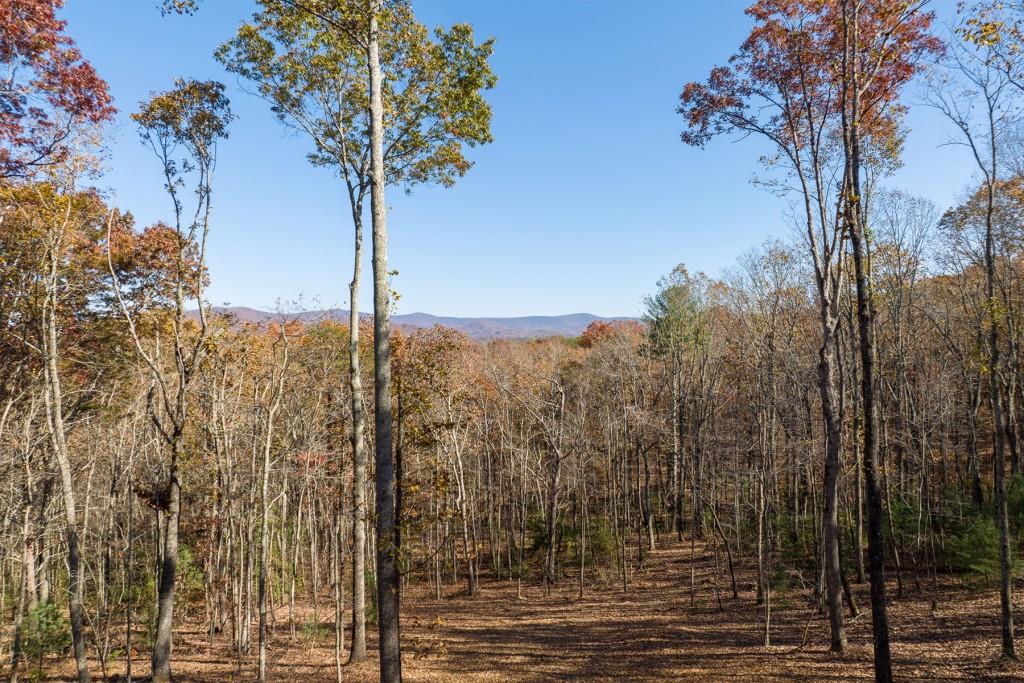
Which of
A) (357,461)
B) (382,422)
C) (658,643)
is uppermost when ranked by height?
(382,422)

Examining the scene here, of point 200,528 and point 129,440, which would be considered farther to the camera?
point 200,528

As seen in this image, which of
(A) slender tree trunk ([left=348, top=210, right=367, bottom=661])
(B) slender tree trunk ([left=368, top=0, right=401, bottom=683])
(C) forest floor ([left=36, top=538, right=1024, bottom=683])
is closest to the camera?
(B) slender tree trunk ([left=368, top=0, right=401, bottom=683])

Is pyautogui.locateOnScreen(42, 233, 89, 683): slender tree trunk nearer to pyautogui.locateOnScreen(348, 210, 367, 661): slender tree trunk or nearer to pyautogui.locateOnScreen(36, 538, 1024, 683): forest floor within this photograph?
pyautogui.locateOnScreen(36, 538, 1024, 683): forest floor

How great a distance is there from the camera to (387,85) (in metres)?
10.4

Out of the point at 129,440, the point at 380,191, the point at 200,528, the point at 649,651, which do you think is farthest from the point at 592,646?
the point at 200,528

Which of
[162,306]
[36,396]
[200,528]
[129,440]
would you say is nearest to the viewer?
[36,396]

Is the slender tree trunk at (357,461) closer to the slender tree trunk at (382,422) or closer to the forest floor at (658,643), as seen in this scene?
the forest floor at (658,643)

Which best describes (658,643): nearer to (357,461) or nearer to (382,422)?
(357,461)

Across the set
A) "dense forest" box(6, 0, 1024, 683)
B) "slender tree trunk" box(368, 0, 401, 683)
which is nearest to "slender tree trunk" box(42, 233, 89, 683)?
"dense forest" box(6, 0, 1024, 683)

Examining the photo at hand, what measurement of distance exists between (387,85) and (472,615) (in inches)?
674

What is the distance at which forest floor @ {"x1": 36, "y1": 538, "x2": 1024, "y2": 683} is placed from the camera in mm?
10203

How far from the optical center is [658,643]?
13180 millimetres

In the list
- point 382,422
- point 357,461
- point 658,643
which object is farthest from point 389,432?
point 658,643

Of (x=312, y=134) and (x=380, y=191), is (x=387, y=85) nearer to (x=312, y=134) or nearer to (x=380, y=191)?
(x=312, y=134)
